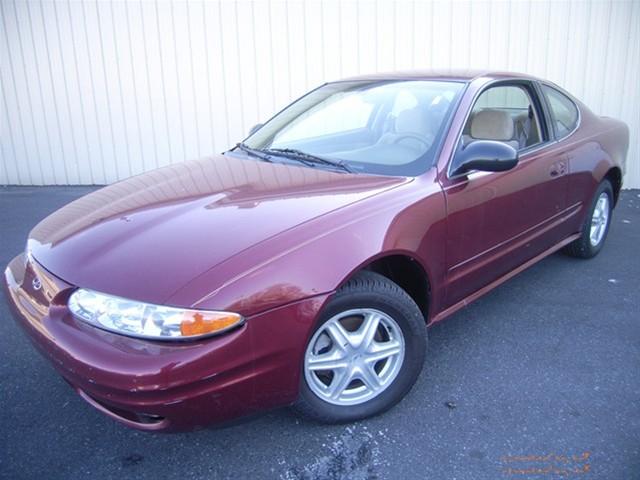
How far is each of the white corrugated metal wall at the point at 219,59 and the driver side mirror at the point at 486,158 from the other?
4185 millimetres

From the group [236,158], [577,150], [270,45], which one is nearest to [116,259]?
[236,158]

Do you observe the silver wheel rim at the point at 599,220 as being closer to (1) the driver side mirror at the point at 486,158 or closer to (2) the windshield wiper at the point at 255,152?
(1) the driver side mirror at the point at 486,158

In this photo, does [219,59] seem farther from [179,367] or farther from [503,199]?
[179,367]

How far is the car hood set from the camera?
203cm

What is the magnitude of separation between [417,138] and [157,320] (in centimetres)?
169

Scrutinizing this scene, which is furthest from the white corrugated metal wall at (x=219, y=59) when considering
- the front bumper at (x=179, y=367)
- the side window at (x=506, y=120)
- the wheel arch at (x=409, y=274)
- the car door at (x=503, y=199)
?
the front bumper at (x=179, y=367)

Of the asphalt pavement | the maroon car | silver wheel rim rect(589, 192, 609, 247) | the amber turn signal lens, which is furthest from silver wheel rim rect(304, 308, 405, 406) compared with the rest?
silver wheel rim rect(589, 192, 609, 247)

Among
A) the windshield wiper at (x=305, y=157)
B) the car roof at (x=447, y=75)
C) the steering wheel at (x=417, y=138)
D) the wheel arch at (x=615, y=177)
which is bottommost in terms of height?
the wheel arch at (x=615, y=177)

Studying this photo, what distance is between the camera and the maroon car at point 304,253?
191 centimetres

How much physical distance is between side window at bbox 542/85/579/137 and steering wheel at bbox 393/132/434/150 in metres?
1.28

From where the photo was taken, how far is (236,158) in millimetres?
3254

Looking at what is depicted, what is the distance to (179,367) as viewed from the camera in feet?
6.05

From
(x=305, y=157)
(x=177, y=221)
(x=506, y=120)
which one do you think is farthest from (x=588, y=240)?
(x=177, y=221)

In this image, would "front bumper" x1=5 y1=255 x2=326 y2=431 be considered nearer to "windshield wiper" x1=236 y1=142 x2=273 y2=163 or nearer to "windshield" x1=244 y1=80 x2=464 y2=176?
"windshield" x1=244 y1=80 x2=464 y2=176
